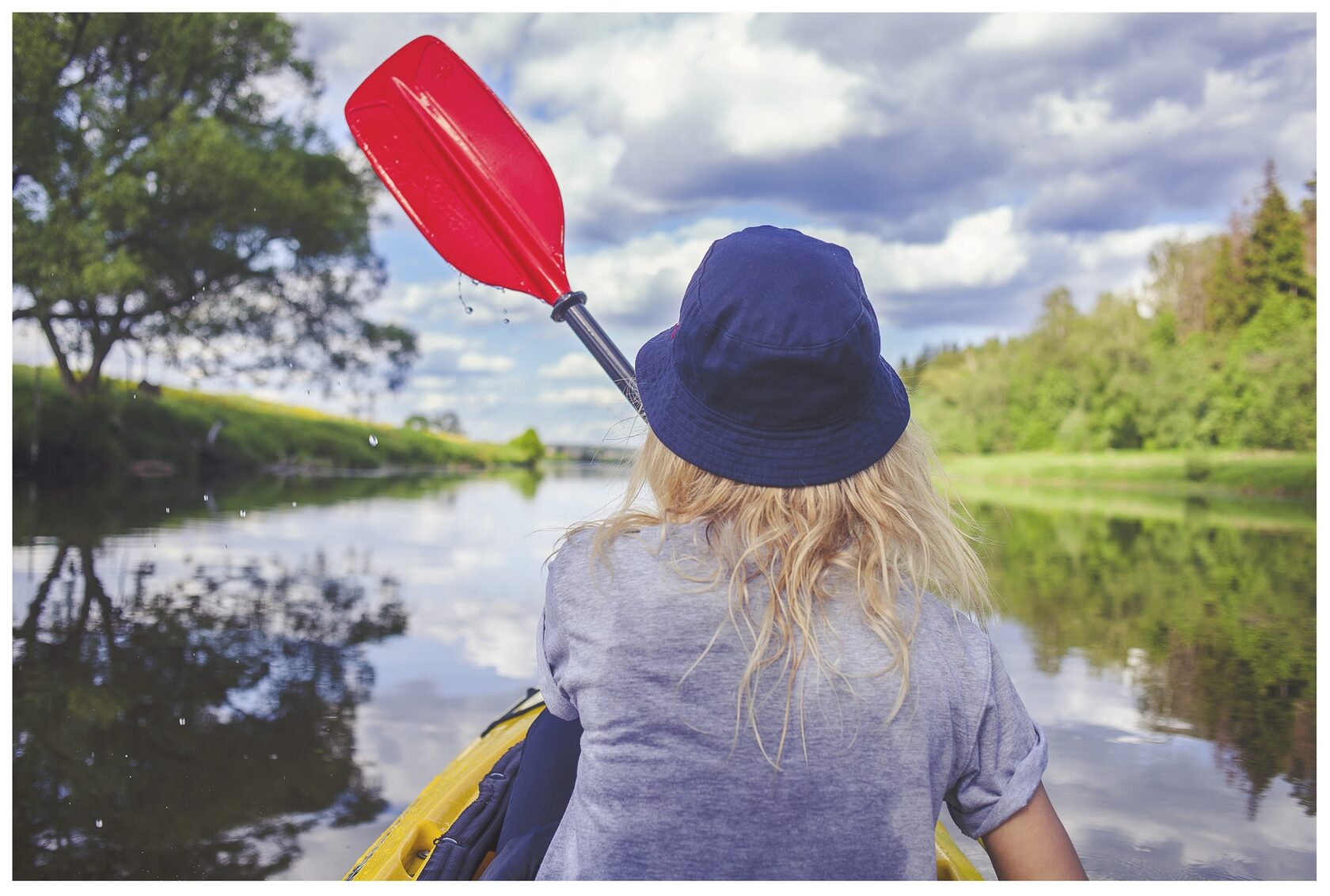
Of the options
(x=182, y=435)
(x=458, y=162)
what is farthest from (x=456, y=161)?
(x=182, y=435)

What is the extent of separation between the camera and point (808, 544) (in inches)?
37.5

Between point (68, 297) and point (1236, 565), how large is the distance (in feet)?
46.6

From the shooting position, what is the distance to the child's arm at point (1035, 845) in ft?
3.31

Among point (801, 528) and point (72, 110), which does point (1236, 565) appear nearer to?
point (801, 528)

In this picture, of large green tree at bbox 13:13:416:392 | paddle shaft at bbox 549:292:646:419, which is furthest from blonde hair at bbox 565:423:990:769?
large green tree at bbox 13:13:416:392

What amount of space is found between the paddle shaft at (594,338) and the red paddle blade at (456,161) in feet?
0.64

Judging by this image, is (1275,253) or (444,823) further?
(1275,253)

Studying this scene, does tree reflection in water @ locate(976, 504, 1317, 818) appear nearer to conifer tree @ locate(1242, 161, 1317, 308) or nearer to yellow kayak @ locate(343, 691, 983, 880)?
yellow kayak @ locate(343, 691, 983, 880)

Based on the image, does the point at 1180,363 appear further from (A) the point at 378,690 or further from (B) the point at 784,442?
(B) the point at 784,442

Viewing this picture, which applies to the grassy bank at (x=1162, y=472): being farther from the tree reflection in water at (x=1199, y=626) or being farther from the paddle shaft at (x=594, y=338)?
the paddle shaft at (x=594, y=338)

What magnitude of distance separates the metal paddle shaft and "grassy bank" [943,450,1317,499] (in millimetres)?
15601

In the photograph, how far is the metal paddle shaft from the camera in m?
2.53

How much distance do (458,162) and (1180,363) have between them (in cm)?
2697

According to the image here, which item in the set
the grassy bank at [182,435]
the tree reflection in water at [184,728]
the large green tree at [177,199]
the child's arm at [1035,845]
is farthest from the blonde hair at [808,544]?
the large green tree at [177,199]
